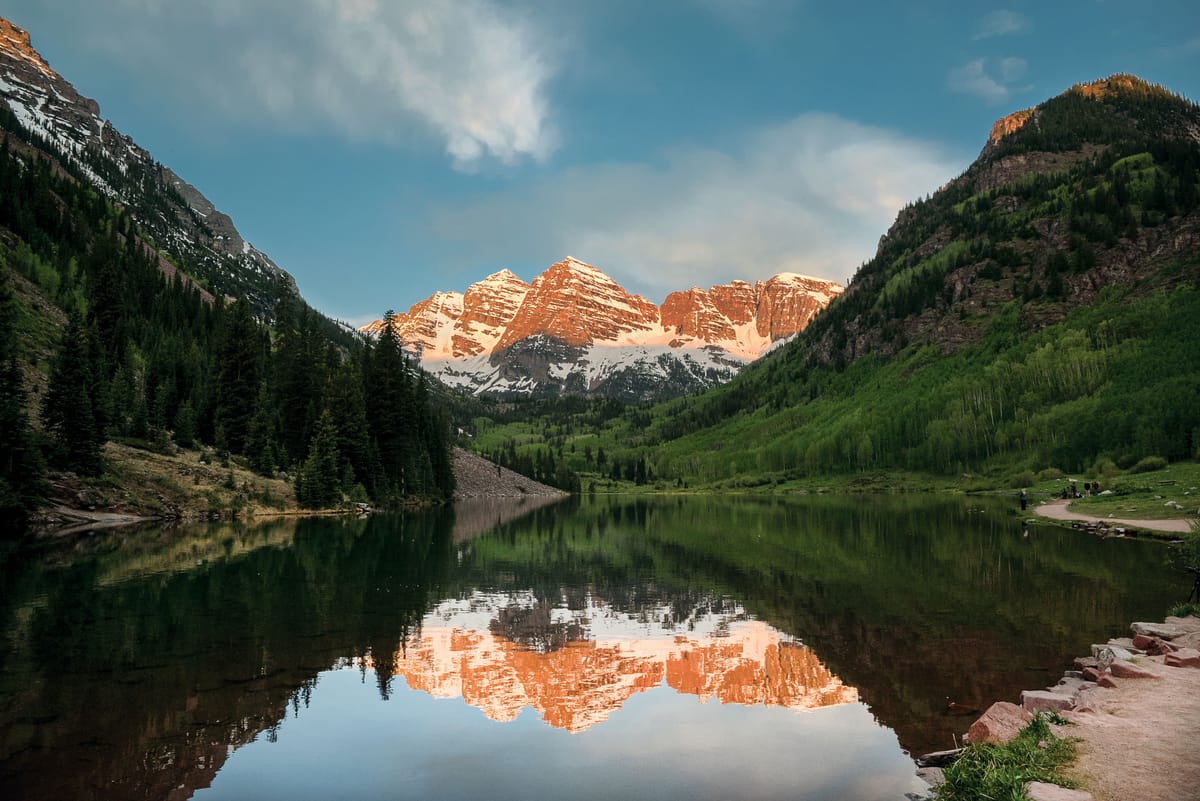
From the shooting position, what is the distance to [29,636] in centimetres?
2216

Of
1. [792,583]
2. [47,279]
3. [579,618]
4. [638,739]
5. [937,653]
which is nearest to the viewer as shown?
[638,739]

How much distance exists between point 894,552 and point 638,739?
37422 mm

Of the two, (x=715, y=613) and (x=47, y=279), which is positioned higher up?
(x=47, y=279)

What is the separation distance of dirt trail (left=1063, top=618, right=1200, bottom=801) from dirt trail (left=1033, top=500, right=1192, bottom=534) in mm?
30690

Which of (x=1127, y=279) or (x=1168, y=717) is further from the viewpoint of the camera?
(x=1127, y=279)

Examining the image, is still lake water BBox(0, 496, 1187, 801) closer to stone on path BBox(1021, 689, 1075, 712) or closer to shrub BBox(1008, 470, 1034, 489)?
stone on path BBox(1021, 689, 1075, 712)

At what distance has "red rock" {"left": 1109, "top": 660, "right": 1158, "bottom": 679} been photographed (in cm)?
1570

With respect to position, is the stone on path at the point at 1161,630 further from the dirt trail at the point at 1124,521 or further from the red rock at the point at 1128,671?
the dirt trail at the point at 1124,521

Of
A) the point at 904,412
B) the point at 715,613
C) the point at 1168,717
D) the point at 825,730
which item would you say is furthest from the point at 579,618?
the point at 904,412

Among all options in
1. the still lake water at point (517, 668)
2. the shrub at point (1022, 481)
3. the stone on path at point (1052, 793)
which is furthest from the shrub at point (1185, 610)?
the shrub at point (1022, 481)

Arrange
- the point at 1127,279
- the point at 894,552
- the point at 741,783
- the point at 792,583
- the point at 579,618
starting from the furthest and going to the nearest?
the point at 1127,279 < the point at 894,552 < the point at 792,583 < the point at 579,618 < the point at 741,783

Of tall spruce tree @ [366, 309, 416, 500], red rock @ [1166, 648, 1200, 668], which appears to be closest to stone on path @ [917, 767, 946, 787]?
red rock @ [1166, 648, 1200, 668]

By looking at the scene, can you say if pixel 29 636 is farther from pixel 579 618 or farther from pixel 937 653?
pixel 937 653

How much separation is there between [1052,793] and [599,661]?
14.2 meters
